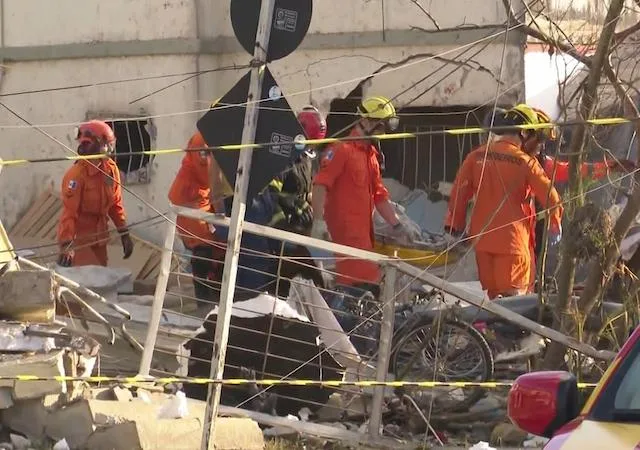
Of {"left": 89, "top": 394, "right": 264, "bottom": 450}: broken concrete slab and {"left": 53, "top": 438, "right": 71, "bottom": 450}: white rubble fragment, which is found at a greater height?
{"left": 89, "top": 394, "right": 264, "bottom": 450}: broken concrete slab

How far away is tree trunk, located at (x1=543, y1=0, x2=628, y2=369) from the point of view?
7688mm

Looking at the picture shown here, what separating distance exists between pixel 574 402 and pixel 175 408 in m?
3.77

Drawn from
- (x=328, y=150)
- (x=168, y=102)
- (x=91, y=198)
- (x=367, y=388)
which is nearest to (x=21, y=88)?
(x=168, y=102)

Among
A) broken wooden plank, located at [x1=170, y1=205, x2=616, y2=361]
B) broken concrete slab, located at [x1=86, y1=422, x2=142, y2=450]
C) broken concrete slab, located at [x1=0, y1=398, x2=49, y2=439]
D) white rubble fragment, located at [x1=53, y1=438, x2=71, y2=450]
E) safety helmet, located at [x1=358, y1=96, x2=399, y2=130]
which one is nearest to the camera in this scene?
broken concrete slab, located at [x1=86, y1=422, x2=142, y2=450]

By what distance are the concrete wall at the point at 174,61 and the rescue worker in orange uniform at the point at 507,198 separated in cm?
312

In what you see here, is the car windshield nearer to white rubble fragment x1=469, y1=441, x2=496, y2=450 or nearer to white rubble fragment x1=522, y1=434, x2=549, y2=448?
white rubble fragment x1=469, y1=441, x2=496, y2=450

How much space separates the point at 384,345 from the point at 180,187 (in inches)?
147

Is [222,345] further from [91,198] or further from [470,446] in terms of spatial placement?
[91,198]

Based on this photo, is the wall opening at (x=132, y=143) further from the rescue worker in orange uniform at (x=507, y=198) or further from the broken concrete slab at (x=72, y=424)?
the broken concrete slab at (x=72, y=424)

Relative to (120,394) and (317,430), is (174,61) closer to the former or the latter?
(120,394)

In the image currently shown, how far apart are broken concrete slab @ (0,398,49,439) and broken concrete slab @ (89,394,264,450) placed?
313 millimetres

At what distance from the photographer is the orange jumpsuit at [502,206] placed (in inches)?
382

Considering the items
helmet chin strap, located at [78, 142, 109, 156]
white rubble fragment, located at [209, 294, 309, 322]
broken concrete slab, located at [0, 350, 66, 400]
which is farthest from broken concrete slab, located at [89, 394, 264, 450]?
helmet chin strap, located at [78, 142, 109, 156]

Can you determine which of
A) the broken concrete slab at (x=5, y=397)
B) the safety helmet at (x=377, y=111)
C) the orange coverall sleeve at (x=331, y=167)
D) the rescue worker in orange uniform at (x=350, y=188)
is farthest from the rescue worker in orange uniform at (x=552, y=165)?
the broken concrete slab at (x=5, y=397)
